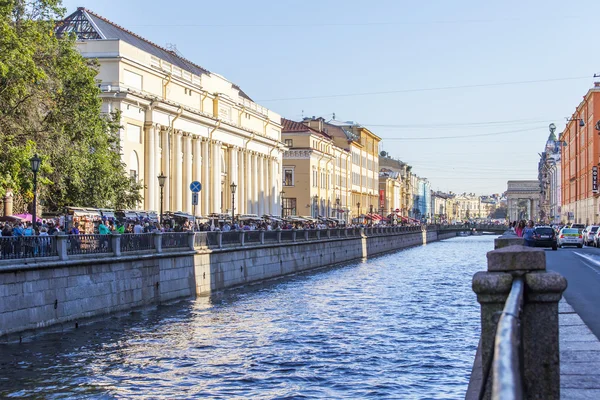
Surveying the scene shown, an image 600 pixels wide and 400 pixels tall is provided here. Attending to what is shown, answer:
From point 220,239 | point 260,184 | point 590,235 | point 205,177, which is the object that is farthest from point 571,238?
point 260,184

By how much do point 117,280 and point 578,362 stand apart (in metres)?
18.6

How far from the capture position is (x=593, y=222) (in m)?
95.1

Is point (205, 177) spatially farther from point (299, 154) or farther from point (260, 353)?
point (260, 353)

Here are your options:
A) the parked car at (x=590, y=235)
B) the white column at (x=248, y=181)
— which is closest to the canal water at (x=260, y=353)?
the parked car at (x=590, y=235)

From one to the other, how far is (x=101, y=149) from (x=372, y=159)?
349 feet

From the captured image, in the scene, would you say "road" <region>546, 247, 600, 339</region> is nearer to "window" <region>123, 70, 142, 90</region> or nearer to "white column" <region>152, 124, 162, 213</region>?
"window" <region>123, 70, 142, 90</region>

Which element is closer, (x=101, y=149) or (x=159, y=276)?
(x=159, y=276)

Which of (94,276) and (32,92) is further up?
(32,92)

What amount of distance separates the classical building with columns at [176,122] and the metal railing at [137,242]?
19.3 meters

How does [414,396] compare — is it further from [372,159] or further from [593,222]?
[372,159]

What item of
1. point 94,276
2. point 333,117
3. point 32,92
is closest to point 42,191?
point 32,92

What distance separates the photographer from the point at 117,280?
26.4 metres

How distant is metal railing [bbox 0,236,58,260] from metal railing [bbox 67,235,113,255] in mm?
897

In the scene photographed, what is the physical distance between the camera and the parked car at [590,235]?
65750mm
